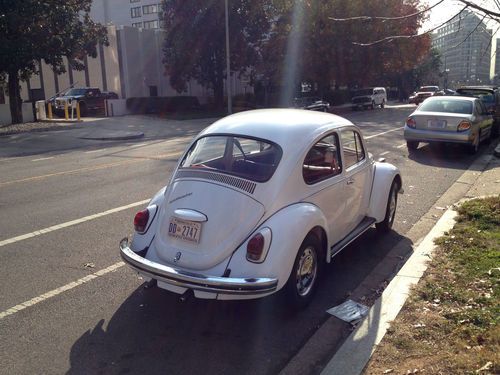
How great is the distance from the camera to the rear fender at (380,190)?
5812 mm

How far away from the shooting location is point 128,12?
76438 mm

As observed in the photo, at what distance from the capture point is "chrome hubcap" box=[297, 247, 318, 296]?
4199mm

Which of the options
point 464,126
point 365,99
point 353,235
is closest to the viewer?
point 353,235

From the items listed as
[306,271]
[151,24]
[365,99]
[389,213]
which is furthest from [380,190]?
[151,24]

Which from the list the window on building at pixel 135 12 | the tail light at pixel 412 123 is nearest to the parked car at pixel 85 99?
the tail light at pixel 412 123

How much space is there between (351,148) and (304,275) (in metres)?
1.85

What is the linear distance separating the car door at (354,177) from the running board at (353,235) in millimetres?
49

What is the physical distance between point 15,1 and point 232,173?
68.1ft

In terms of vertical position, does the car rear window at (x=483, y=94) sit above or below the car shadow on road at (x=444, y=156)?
above

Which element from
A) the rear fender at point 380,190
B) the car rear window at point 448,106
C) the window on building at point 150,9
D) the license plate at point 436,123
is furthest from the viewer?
the window on building at point 150,9

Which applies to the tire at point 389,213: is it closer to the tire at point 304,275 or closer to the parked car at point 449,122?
the tire at point 304,275

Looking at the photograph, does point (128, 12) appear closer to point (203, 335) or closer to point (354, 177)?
point (354, 177)

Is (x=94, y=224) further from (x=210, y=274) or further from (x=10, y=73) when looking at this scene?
(x=10, y=73)

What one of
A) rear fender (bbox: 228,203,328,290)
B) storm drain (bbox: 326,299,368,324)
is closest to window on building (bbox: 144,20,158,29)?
rear fender (bbox: 228,203,328,290)
